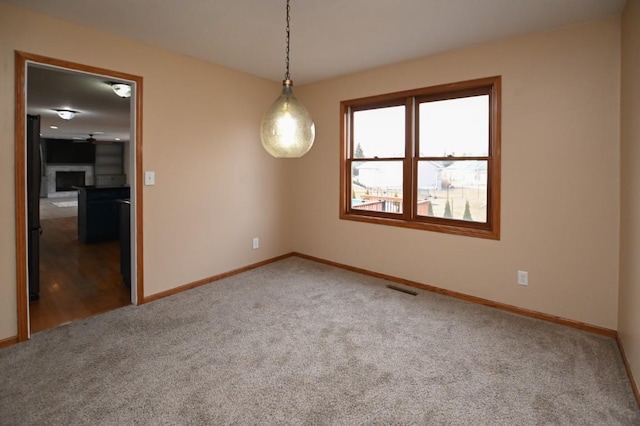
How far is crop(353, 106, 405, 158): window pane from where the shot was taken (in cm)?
399

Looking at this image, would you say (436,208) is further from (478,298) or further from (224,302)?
(224,302)

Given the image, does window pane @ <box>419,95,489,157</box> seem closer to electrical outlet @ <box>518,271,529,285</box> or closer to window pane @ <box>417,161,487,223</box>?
window pane @ <box>417,161,487,223</box>

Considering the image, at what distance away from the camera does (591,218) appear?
270 centimetres

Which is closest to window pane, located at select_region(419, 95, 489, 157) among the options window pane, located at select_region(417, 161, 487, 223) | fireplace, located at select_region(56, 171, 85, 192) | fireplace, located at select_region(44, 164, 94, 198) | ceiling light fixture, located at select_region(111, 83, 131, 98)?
window pane, located at select_region(417, 161, 487, 223)

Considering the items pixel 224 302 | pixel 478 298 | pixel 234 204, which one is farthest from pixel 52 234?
pixel 478 298

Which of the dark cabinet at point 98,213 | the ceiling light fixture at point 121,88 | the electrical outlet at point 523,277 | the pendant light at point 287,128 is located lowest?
the electrical outlet at point 523,277

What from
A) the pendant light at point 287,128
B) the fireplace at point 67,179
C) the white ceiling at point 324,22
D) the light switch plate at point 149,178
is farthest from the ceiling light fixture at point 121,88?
the fireplace at point 67,179

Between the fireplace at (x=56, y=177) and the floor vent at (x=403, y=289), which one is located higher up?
the fireplace at (x=56, y=177)

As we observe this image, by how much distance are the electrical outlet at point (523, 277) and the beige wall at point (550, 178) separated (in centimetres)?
4

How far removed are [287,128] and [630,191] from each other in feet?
7.43

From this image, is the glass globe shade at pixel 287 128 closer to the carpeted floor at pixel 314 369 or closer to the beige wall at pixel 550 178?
the carpeted floor at pixel 314 369

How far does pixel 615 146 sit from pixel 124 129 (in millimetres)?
10481

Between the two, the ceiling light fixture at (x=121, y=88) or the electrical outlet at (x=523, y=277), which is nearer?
the electrical outlet at (x=523, y=277)

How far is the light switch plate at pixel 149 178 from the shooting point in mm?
3279
